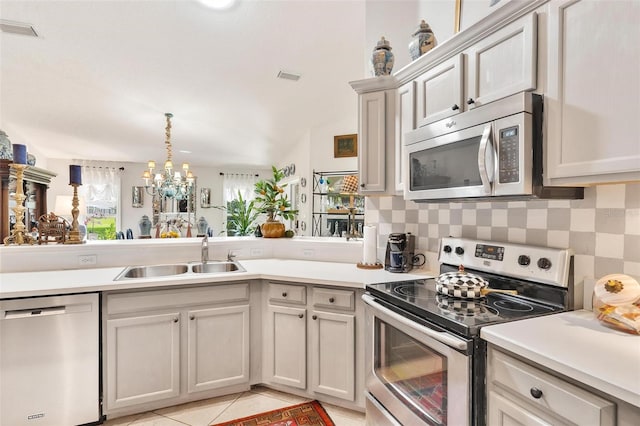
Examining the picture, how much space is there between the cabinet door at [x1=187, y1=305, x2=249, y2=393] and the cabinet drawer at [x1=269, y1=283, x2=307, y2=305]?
0.20m

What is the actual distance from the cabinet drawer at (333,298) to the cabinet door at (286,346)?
133 millimetres

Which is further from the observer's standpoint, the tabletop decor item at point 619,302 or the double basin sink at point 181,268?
the double basin sink at point 181,268

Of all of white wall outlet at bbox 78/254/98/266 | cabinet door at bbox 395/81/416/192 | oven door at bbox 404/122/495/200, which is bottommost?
white wall outlet at bbox 78/254/98/266

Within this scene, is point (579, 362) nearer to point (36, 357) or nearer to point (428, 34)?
point (428, 34)

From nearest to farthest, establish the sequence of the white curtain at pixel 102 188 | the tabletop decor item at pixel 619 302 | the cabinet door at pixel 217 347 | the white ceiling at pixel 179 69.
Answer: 1. the tabletop decor item at pixel 619 302
2. the cabinet door at pixel 217 347
3. the white ceiling at pixel 179 69
4. the white curtain at pixel 102 188

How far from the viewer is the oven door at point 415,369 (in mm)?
1138

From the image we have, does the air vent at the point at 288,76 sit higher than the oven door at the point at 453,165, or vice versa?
the air vent at the point at 288,76

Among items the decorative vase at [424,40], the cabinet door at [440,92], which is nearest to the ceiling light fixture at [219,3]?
the decorative vase at [424,40]

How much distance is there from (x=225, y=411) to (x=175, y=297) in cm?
80

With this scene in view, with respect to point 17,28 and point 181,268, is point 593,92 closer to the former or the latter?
point 181,268

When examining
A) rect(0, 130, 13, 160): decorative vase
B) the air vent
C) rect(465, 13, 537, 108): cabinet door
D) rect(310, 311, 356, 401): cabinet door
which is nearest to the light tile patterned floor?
rect(310, 311, 356, 401): cabinet door

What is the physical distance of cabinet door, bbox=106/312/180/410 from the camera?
1.88 meters

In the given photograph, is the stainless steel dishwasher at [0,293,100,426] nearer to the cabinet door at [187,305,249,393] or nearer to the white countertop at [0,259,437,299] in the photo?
the white countertop at [0,259,437,299]

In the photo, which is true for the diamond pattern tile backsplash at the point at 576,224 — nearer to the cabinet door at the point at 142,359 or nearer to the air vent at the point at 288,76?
the cabinet door at the point at 142,359
